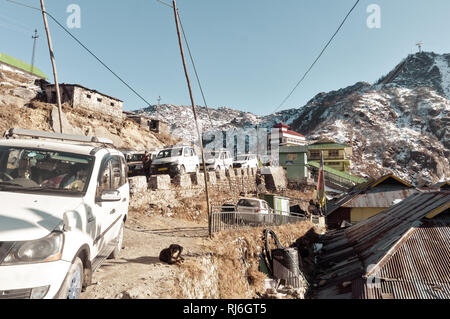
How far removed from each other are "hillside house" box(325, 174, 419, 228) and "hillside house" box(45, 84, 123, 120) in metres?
31.2

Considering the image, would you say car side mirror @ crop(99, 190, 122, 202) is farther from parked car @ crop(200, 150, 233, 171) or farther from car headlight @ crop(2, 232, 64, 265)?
parked car @ crop(200, 150, 233, 171)

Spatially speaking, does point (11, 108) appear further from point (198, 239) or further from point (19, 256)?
point (19, 256)

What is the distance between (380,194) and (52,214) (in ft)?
106

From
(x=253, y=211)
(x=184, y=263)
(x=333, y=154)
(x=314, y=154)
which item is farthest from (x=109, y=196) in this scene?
(x=333, y=154)

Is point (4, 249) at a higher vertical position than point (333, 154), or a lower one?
lower

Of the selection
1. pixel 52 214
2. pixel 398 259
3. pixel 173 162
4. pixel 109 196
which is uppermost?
pixel 173 162

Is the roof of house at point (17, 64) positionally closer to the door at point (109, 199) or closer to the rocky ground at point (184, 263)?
the rocky ground at point (184, 263)

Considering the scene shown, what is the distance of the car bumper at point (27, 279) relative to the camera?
2305mm

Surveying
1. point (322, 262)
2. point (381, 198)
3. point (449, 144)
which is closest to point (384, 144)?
point (449, 144)

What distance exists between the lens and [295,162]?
139ft

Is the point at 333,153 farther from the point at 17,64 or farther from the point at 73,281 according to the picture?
the point at 17,64

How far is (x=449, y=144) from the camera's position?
8900 centimetres

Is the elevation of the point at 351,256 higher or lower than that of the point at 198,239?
lower
